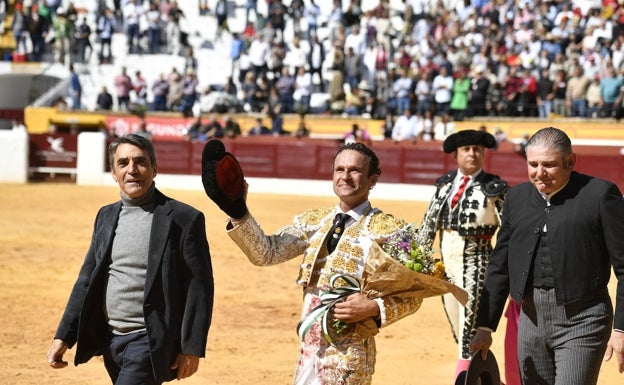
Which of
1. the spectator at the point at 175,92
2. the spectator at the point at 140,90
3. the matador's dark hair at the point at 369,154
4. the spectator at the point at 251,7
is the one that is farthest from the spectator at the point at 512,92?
the matador's dark hair at the point at 369,154

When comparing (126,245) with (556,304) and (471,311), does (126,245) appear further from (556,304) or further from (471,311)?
(471,311)

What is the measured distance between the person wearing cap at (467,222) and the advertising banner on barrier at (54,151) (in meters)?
17.3

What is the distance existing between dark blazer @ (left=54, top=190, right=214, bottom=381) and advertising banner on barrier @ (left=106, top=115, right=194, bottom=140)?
1976 centimetres

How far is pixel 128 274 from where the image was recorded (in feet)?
13.0

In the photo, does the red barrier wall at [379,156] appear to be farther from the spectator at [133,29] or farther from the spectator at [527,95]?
the spectator at [133,29]

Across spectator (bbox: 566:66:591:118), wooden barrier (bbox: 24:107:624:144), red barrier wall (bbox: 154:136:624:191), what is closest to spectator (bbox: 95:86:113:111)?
wooden barrier (bbox: 24:107:624:144)

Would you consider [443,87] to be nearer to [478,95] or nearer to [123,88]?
[478,95]

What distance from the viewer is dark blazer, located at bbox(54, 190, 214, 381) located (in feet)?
12.7

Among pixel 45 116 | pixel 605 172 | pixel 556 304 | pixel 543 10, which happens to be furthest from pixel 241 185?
pixel 45 116

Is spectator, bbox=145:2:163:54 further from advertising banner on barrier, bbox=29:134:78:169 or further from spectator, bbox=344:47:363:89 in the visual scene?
spectator, bbox=344:47:363:89

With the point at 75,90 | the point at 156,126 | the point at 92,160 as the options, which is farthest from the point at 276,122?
the point at 75,90

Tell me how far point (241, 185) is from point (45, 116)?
889 inches

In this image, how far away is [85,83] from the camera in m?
26.8

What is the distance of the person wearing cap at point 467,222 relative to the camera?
6.45 m
